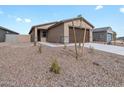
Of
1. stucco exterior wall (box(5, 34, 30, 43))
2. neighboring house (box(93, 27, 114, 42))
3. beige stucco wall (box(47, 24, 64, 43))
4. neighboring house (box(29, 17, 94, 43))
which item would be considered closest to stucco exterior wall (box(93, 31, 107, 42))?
neighboring house (box(93, 27, 114, 42))

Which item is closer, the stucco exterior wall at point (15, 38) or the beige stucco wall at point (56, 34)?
the beige stucco wall at point (56, 34)

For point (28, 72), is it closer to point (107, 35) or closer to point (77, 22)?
point (77, 22)

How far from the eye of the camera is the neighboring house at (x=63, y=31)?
61.6ft

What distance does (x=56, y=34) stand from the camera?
21.3m

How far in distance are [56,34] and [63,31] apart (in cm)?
275

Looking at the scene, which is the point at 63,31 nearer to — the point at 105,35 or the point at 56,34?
the point at 56,34

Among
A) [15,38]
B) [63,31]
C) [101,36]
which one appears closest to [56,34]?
[63,31]

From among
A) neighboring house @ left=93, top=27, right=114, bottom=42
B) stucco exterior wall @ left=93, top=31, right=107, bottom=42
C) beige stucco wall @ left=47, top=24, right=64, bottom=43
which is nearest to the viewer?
beige stucco wall @ left=47, top=24, right=64, bottom=43

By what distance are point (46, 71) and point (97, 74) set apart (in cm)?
199

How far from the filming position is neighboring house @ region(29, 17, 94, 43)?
18781 mm

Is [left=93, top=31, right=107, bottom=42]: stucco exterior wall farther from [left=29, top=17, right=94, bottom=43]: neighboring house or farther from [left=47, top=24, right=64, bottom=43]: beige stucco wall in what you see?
[left=47, top=24, right=64, bottom=43]: beige stucco wall

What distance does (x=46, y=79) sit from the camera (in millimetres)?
4895

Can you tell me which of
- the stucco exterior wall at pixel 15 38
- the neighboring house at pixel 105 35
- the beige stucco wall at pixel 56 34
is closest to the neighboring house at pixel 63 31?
the beige stucco wall at pixel 56 34

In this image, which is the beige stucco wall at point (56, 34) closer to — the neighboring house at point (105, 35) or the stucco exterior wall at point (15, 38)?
the stucco exterior wall at point (15, 38)
